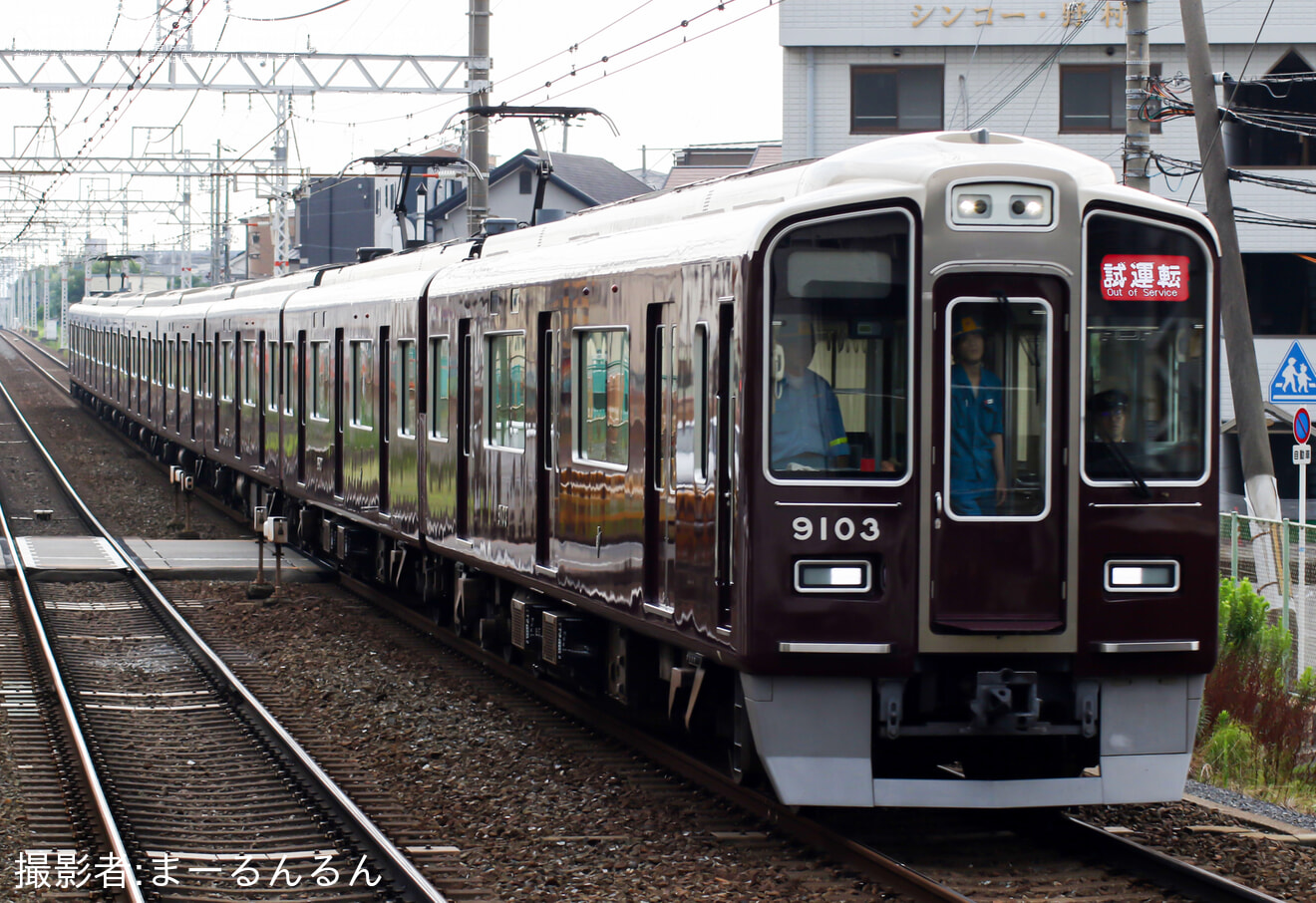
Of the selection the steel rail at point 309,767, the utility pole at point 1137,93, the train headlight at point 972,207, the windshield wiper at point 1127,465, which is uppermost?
the utility pole at point 1137,93

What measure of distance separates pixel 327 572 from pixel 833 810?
33.7 ft

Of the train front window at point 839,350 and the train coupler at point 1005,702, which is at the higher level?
the train front window at point 839,350

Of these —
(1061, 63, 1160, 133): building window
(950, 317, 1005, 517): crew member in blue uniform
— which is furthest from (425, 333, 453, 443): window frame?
(1061, 63, 1160, 133): building window

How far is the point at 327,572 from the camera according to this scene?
672 inches

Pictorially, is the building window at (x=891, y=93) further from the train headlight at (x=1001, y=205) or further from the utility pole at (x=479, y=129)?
the train headlight at (x=1001, y=205)

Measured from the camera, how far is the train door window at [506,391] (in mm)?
10008

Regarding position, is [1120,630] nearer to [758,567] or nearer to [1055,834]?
[1055,834]

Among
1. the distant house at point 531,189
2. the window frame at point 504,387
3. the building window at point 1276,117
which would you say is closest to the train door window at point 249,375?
the window frame at point 504,387

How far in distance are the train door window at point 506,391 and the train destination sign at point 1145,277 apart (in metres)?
3.99

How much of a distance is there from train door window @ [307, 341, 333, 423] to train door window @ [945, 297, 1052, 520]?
996cm

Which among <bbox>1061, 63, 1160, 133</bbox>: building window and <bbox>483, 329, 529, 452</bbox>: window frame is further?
<bbox>1061, 63, 1160, 133</bbox>: building window

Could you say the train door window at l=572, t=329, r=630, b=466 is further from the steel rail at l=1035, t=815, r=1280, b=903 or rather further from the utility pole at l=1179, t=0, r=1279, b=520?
the utility pole at l=1179, t=0, r=1279, b=520

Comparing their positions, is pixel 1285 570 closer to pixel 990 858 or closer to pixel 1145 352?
pixel 1145 352

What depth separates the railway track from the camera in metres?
6.27
